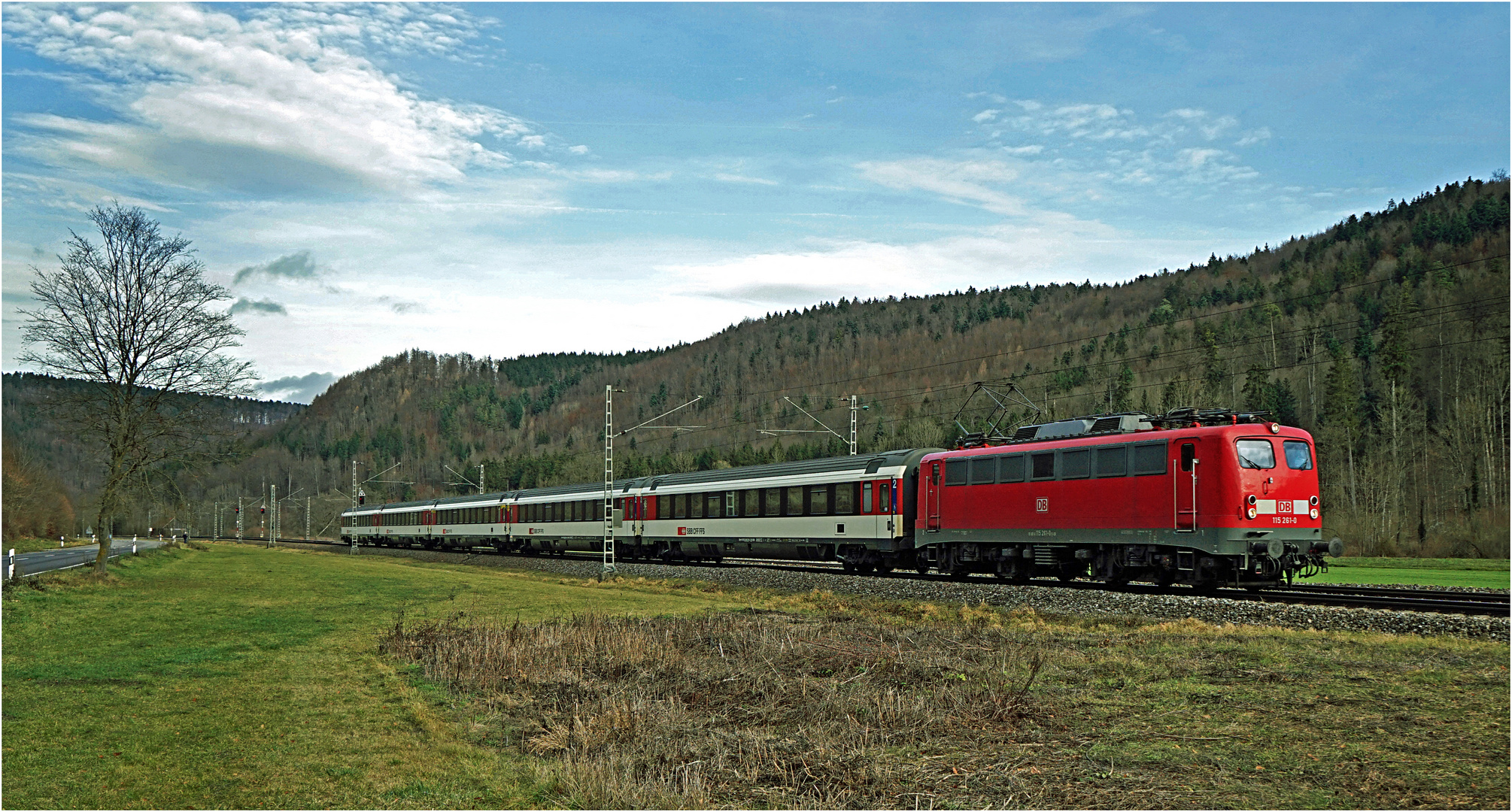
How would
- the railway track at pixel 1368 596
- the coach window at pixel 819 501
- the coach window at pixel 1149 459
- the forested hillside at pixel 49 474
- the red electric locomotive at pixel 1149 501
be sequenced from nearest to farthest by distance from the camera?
the railway track at pixel 1368 596
the red electric locomotive at pixel 1149 501
the coach window at pixel 1149 459
the forested hillside at pixel 49 474
the coach window at pixel 819 501

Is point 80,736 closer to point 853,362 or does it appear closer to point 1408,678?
point 1408,678

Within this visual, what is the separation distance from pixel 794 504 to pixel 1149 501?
17.0 m

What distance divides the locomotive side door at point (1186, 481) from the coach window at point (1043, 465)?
3.81 meters

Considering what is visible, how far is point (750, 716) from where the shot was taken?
42.9 feet

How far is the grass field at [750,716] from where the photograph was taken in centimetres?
967

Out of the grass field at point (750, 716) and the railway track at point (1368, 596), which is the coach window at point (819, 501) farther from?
the grass field at point (750, 716)

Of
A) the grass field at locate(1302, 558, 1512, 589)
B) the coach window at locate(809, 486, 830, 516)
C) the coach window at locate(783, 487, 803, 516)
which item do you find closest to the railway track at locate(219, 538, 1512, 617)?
the coach window at locate(809, 486, 830, 516)

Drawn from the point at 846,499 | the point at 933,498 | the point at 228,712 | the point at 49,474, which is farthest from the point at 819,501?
the point at 49,474

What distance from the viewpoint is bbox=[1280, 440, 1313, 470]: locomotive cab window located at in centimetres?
2505

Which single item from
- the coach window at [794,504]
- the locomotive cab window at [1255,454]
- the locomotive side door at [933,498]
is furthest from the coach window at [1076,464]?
the coach window at [794,504]

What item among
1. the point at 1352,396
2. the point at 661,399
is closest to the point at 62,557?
the point at 1352,396

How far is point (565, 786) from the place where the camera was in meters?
9.83

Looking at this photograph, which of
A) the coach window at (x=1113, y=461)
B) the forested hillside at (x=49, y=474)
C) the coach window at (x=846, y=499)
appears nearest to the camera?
the coach window at (x=1113, y=461)

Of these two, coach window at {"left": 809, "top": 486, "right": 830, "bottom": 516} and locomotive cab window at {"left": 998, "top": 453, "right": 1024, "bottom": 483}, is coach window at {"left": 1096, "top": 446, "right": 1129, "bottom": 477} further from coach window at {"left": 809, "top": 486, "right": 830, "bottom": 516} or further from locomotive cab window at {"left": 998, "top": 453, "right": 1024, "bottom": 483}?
coach window at {"left": 809, "top": 486, "right": 830, "bottom": 516}
